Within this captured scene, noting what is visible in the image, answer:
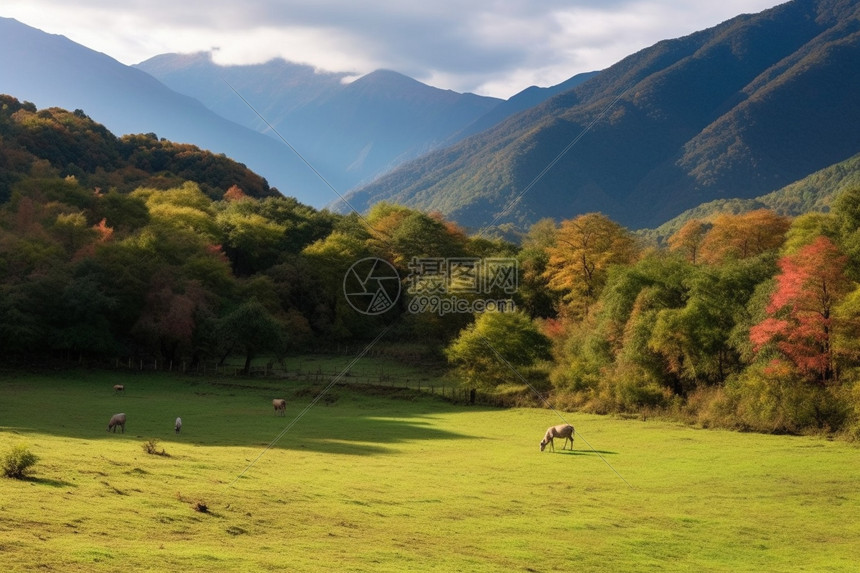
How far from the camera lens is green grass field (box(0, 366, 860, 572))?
1307 cm

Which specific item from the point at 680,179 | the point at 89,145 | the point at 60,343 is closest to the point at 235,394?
the point at 60,343

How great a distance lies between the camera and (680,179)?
182m

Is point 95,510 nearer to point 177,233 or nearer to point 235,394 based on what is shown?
point 235,394

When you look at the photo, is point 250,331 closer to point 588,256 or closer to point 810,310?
point 588,256

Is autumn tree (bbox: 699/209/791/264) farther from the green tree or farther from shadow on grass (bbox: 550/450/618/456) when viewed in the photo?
the green tree

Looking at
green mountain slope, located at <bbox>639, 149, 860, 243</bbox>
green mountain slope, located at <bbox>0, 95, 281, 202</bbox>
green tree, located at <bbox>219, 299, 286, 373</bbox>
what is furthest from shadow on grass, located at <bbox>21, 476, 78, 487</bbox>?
green mountain slope, located at <bbox>639, 149, 860, 243</bbox>

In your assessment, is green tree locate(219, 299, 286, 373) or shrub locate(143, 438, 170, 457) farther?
green tree locate(219, 299, 286, 373)

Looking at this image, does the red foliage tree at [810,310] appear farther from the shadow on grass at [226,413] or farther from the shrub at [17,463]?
the shrub at [17,463]

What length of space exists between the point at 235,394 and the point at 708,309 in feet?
92.2

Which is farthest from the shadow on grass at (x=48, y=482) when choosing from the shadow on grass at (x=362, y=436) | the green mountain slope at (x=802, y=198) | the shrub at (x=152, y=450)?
the green mountain slope at (x=802, y=198)
